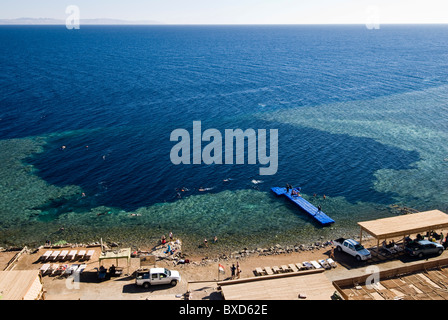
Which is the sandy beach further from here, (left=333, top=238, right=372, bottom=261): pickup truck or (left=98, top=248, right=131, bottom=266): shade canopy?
(left=98, top=248, right=131, bottom=266): shade canopy

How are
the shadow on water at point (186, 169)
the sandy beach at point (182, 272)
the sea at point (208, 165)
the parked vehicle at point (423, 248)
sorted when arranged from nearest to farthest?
the sandy beach at point (182, 272) → the parked vehicle at point (423, 248) → the sea at point (208, 165) → the shadow on water at point (186, 169)

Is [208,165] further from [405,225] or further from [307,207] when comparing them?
[405,225]

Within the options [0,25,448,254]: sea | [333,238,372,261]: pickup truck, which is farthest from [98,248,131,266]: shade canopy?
[333,238,372,261]: pickup truck

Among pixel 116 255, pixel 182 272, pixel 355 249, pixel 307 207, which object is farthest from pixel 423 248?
pixel 116 255

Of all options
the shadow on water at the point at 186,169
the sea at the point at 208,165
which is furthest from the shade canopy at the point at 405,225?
the shadow on water at the point at 186,169

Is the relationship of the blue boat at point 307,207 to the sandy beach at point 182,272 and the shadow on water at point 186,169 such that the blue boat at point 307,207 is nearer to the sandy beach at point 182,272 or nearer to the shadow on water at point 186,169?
the shadow on water at point 186,169
